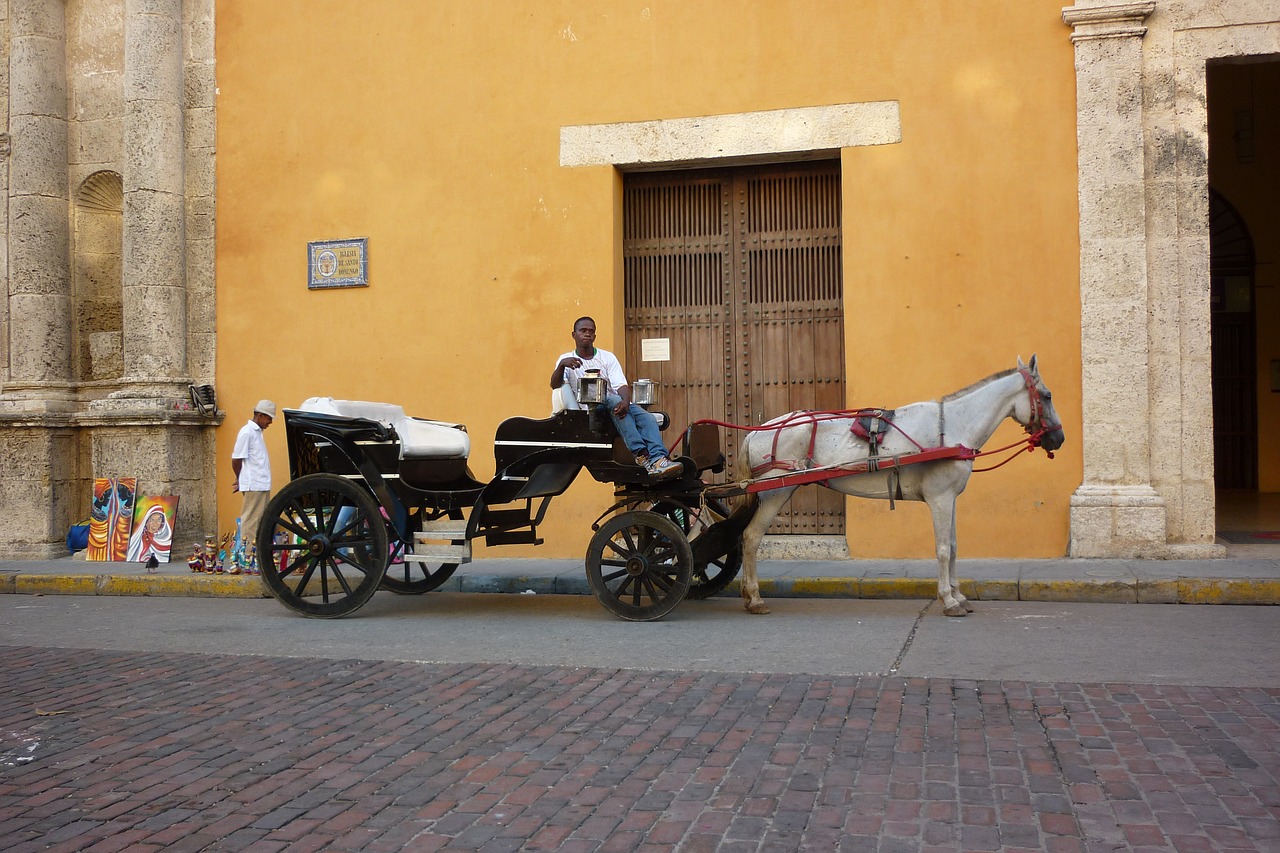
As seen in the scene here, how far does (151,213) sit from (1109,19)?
9198 mm

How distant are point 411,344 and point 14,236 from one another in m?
4.49

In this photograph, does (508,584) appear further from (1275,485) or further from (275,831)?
(1275,485)

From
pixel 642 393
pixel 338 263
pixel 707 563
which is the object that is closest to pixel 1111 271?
pixel 707 563

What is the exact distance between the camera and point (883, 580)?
29.8 ft

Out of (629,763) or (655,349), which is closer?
(629,763)

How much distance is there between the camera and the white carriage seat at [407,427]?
27.4 ft

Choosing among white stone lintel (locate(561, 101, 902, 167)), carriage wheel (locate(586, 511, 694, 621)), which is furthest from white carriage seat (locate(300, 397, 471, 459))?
white stone lintel (locate(561, 101, 902, 167))

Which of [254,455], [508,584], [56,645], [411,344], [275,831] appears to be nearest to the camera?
[275,831]

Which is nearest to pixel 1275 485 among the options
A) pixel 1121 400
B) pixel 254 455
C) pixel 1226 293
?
pixel 1226 293

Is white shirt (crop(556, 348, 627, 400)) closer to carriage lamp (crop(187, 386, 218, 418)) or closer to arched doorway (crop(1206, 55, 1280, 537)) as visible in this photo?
carriage lamp (crop(187, 386, 218, 418))

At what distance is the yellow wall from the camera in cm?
1029

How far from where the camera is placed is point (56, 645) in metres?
7.40

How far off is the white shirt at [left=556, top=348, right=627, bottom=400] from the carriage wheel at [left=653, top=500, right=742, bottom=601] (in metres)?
0.91

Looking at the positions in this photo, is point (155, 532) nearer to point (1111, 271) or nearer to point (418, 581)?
point (418, 581)
